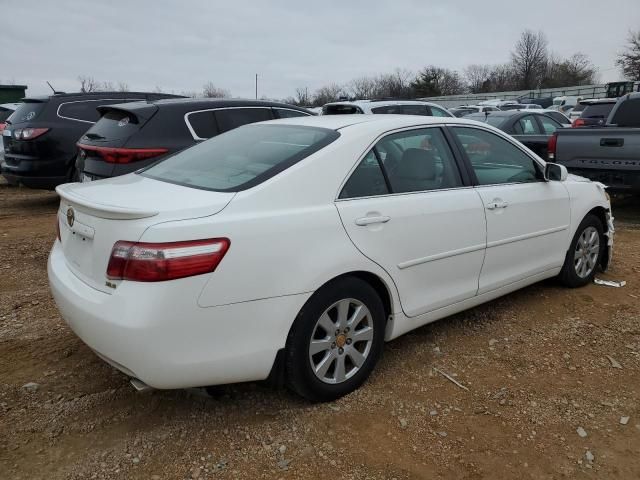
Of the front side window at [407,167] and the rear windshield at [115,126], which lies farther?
Result: the rear windshield at [115,126]

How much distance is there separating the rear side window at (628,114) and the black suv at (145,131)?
Answer: 5.82 metres

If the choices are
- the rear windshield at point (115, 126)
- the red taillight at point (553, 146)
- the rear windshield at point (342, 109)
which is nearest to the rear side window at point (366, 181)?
the rear windshield at point (115, 126)

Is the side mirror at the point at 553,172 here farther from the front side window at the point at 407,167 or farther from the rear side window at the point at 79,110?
the rear side window at the point at 79,110

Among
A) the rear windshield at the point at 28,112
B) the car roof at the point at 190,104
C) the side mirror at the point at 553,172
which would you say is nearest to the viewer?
the side mirror at the point at 553,172

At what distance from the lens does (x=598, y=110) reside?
1223 centimetres

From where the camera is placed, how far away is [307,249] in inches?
107

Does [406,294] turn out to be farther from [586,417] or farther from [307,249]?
[586,417]

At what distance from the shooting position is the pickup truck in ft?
22.9

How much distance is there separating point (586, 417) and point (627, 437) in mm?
216

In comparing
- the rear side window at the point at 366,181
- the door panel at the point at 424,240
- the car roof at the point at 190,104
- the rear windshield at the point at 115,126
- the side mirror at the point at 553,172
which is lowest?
the door panel at the point at 424,240

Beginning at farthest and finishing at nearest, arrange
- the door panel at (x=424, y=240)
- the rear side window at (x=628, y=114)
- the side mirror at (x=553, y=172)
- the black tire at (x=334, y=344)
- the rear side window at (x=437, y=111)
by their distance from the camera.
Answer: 1. the rear side window at (x=437, y=111)
2. the rear side window at (x=628, y=114)
3. the side mirror at (x=553, y=172)
4. the door panel at (x=424, y=240)
5. the black tire at (x=334, y=344)

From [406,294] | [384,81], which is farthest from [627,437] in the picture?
[384,81]

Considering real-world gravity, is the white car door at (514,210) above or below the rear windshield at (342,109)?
below

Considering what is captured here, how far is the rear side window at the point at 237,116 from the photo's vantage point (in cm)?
631
